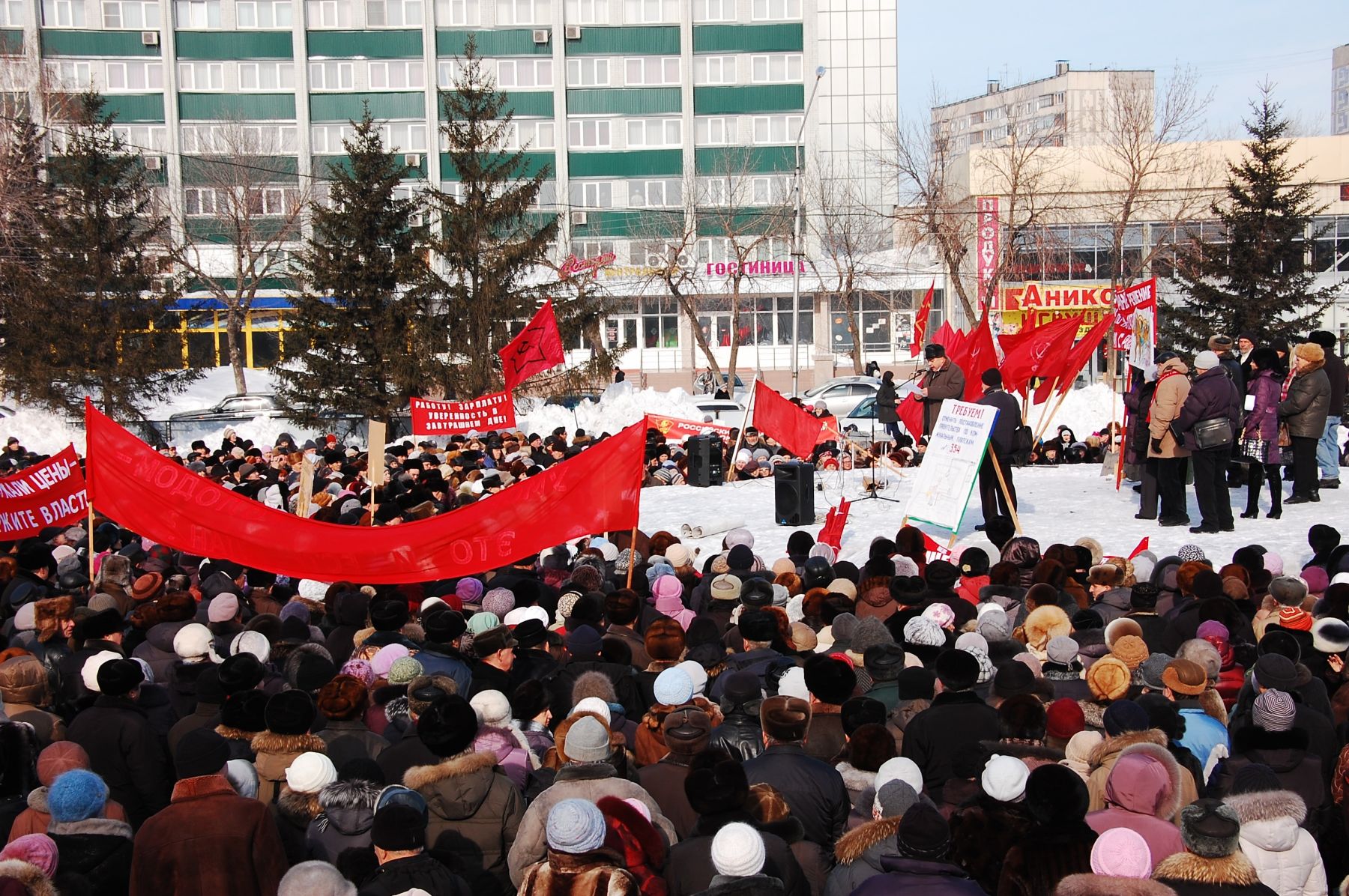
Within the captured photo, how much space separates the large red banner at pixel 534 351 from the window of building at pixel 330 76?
126ft

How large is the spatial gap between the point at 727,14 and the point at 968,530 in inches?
1840

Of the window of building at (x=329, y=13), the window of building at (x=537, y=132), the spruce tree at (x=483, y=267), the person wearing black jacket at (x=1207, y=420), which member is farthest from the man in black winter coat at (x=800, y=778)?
the window of building at (x=329, y=13)

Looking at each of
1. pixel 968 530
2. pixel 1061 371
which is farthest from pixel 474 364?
pixel 968 530

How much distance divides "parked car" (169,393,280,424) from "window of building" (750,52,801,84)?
30.1 metres

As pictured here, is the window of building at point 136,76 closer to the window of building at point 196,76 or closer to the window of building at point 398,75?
the window of building at point 196,76

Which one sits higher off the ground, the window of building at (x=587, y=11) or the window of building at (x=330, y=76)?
the window of building at (x=587, y=11)

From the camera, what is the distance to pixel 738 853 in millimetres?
3717

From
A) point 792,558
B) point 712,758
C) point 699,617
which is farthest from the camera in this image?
point 792,558

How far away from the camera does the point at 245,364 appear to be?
178ft

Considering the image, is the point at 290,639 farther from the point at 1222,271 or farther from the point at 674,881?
the point at 1222,271

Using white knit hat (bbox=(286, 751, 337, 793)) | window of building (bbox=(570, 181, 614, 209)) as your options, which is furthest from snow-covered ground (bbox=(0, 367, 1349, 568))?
window of building (bbox=(570, 181, 614, 209))

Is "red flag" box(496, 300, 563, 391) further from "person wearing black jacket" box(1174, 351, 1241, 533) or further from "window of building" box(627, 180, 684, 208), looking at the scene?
"window of building" box(627, 180, 684, 208)

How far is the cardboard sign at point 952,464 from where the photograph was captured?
12.0 metres

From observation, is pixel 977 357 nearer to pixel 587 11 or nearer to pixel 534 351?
pixel 534 351
